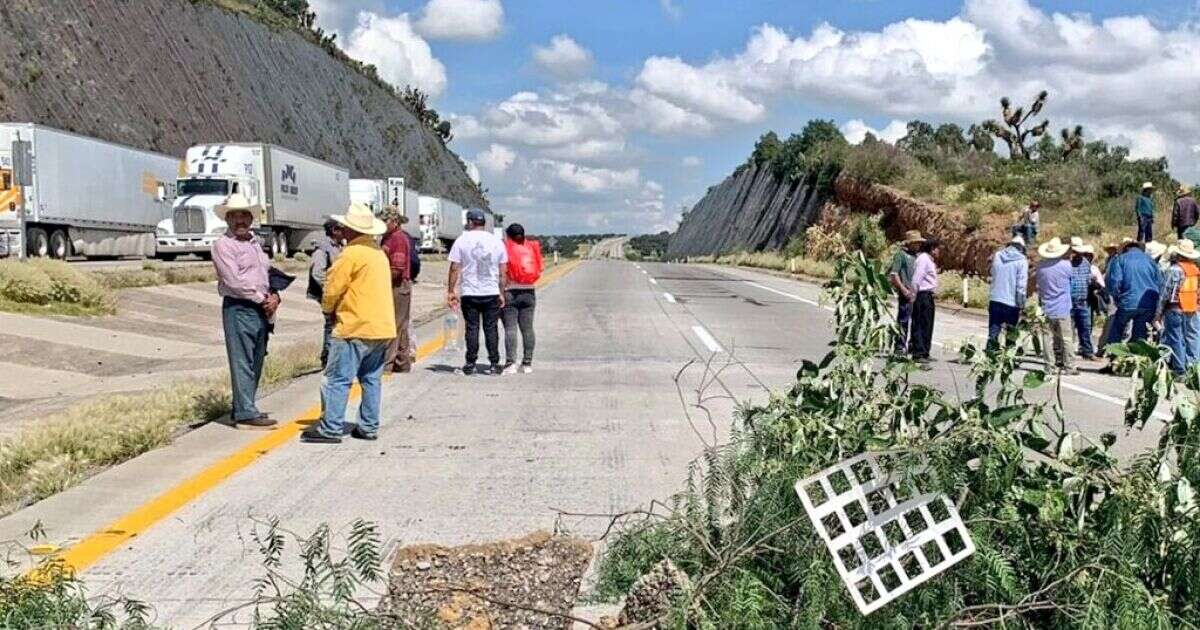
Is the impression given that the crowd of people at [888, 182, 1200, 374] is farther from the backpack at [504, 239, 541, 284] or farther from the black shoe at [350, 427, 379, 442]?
the black shoe at [350, 427, 379, 442]

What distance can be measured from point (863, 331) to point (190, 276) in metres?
20.2

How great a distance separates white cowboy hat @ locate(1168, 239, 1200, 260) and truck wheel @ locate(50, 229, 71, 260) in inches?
1145

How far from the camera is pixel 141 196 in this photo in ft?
119

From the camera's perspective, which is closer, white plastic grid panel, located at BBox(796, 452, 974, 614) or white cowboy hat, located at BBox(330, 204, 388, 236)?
white plastic grid panel, located at BBox(796, 452, 974, 614)

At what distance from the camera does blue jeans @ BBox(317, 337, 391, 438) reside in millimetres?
7906

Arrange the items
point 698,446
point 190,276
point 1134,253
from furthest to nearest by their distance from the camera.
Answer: point 190,276
point 1134,253
point 698,446

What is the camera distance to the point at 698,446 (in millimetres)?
7883

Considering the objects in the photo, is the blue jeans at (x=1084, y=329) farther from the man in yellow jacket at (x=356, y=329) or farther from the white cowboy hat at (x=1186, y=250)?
the man in yellow jacket at (x=356, y=329)

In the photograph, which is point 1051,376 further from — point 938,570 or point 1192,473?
point 938,570

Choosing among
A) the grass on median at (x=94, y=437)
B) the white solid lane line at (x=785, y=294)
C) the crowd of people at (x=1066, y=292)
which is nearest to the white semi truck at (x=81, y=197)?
the white solid lane line at (x=785, y=294)

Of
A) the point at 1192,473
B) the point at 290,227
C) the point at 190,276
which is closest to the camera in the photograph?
the point at 1192,473

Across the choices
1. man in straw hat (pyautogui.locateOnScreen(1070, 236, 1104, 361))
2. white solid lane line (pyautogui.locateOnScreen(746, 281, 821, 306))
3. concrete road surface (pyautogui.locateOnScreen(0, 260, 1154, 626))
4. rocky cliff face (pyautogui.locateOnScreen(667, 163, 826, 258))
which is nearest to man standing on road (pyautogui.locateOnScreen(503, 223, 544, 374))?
concrete road surface (pyautogui.locateOnScreen(0, 260, 1154, 626))

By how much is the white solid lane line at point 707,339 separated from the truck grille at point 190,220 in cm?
2044

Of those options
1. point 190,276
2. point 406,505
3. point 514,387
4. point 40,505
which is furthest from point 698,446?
point 190,276
